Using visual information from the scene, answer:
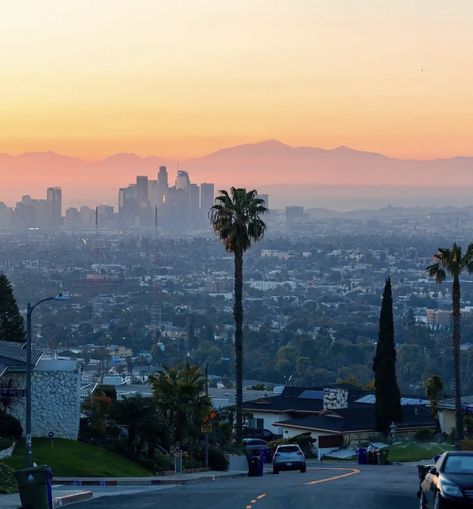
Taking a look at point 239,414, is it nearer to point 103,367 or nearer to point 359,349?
point 103,367

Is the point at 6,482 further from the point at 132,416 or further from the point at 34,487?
the point at 132,416

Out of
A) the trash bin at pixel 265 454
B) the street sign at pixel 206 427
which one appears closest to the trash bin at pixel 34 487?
the street sign at pixel 206 427

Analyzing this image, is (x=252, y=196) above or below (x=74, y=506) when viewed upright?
above

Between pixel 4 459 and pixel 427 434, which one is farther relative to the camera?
pixel 427 434

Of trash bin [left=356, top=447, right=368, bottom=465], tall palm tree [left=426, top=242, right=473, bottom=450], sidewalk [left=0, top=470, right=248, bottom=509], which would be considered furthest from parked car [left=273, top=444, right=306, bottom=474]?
tall palm tree [left=426, top=242, right=473, bottom=450]

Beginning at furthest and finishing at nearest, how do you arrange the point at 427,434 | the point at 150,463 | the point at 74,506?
the point at 427,434
the point at 150,463
the point at 74,506

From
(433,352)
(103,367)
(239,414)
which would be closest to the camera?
(239,414)

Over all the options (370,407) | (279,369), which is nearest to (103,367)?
(279,369)

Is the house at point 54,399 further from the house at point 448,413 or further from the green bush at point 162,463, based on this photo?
the house at point 448,413
